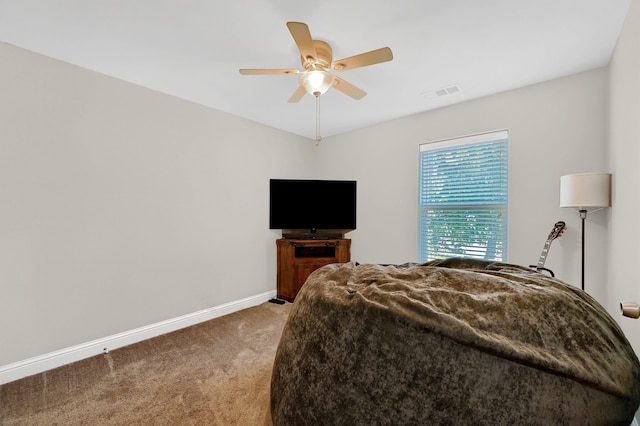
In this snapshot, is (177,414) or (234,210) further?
(234,210)

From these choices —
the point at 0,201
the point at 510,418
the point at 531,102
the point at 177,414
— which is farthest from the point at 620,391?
the point at 0,201

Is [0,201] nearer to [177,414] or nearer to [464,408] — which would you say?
[177,414]

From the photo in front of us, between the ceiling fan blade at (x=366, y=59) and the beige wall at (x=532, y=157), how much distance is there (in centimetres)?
174

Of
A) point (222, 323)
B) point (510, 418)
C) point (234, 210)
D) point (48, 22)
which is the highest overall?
point (48, 22)

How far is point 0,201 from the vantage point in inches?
77.7

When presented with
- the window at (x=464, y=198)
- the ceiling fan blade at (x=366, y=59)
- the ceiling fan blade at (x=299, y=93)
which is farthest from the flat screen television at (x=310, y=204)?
the ceiling fan blade at (x=366, y=59)

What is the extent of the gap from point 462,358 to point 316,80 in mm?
1882

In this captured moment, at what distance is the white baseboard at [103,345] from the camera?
2024 mm

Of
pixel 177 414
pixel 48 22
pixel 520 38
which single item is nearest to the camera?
pixel 177 414

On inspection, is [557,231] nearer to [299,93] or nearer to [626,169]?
[626,169]

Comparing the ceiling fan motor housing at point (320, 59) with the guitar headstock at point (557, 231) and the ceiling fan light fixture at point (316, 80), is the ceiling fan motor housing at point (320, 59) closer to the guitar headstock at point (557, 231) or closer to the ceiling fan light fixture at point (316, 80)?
the ceiling fan light fixture at point (316, 80)

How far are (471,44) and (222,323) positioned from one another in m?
3.38

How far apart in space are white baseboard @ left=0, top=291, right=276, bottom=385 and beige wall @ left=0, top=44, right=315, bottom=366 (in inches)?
2.0

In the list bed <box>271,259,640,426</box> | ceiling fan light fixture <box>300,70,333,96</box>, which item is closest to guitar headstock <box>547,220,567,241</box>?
bed <box>271,259,640,426</box>
